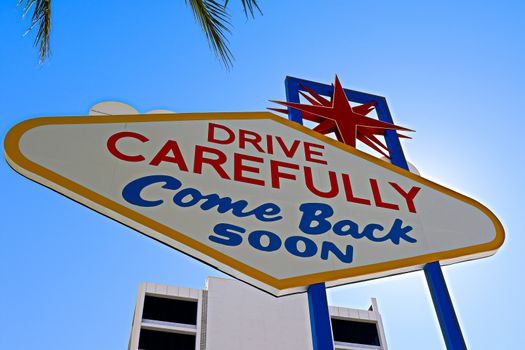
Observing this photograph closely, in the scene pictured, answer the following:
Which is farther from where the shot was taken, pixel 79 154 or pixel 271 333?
pixel 271 333

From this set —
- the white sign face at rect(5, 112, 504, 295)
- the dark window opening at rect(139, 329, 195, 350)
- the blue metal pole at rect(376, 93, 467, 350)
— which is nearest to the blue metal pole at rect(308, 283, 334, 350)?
the white sign face at rect(5, 112, 504, 295)

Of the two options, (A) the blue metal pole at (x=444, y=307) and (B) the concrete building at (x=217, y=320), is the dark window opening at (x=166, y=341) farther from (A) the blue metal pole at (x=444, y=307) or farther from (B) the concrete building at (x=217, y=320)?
(A) the blue metal pole at (x=444, y=307)

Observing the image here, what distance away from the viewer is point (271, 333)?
2719 centimetres

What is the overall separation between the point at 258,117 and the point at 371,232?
1.87m

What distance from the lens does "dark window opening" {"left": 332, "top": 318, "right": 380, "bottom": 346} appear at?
30859mm

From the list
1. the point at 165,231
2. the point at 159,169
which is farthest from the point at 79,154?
the point at 165,231

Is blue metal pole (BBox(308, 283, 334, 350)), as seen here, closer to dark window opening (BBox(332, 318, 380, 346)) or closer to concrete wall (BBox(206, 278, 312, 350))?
concrete wall (BBox(206, 278, 312, 350))

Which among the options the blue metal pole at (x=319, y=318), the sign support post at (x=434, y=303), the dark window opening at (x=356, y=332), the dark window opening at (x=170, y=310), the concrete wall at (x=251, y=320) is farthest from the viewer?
the dark window opening at (x=356, y=332)

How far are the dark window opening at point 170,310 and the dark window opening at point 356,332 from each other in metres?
7.41

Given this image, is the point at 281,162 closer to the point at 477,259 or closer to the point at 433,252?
the point at 433,252

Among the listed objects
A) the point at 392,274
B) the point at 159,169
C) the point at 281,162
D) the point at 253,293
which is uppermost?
the point at 253,293

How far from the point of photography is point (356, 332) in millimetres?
31188

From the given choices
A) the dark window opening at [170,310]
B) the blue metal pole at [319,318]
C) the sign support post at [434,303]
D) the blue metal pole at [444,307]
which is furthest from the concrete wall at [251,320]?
the blue metal pole at [319,318]

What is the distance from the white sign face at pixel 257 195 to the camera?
504 cm
